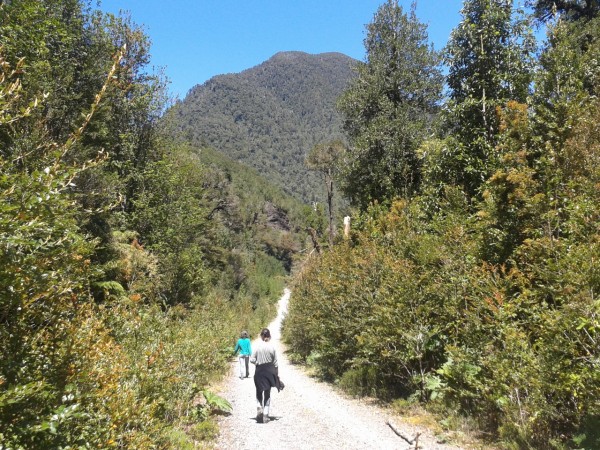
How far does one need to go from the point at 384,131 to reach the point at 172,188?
40.6 feet

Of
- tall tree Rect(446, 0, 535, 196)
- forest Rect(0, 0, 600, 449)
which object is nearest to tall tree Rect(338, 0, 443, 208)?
forest Rect(0, 0, 600, 449)

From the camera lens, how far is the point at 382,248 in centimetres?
1164

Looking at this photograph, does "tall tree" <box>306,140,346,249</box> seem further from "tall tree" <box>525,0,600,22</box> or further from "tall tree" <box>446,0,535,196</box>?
"tall tree" <box>446,0,535,196</box>

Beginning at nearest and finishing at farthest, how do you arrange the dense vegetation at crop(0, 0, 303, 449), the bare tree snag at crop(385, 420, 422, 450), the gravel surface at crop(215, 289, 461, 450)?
the dense vegetation at crop(0, 0, 303, 449)
the bare tree snag at crop(385, 420, 422, 450)
the gravel surface at crop(215, 289, 461, 450)

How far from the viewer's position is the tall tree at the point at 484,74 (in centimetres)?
1128

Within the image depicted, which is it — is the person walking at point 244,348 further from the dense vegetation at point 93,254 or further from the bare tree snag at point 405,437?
the bare tree snag at point 405,437

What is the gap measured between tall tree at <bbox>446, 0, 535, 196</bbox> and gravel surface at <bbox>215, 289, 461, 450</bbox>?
6.61 metres

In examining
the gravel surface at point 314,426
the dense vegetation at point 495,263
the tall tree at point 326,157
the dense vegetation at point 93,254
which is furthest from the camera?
the tall tree at point 326,157

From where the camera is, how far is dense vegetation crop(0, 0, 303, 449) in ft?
8.59

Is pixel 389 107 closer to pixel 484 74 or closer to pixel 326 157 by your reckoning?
pixel 484 74

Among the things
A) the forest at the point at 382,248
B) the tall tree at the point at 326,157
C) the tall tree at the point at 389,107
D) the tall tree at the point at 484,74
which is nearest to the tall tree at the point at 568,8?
the forest at the point at 382,248

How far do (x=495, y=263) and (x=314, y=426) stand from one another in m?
4.65

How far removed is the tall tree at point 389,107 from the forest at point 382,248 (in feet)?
0.28

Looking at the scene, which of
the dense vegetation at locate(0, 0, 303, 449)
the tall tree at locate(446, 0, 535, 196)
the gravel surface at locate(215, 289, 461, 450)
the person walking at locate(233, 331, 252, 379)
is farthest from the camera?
the person walking at locate(233, 331, 252, 379)
